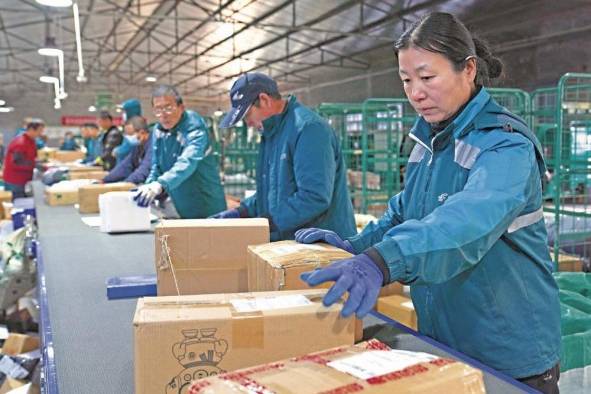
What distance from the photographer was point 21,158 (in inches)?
298

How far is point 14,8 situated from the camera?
11.9 meters

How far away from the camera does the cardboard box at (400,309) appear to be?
2.42m

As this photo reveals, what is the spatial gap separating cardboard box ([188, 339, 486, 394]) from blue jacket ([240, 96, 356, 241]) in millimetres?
1293

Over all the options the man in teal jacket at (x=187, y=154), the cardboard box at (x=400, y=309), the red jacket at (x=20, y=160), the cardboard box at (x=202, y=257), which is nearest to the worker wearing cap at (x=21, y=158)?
the red jacket at (x=20, y=160)

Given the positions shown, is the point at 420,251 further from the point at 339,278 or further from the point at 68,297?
the point at 68,297

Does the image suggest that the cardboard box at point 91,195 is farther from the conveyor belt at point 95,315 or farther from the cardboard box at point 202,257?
the cardboard box at point 202,257

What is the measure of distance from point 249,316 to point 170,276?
701 mm

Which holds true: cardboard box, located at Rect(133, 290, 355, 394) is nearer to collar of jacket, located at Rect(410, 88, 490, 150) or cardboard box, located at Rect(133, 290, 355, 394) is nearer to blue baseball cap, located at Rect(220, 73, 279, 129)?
collar of jacket, located at Rect(410, 88, 490, 150)

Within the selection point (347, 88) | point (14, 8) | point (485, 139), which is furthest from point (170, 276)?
point (347, 88)

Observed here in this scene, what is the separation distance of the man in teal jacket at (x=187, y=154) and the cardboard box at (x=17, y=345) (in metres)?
1.08

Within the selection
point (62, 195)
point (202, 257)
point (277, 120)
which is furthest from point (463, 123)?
point (62, 195)

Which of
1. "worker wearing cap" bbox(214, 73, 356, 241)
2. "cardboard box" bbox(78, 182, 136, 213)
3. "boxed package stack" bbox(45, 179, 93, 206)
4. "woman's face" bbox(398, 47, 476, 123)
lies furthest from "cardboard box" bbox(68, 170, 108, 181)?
"woman's face" bbox(398, 47, 476, 123)

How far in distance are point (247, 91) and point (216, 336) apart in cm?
147

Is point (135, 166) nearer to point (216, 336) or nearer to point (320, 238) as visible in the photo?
point (320, 238)
